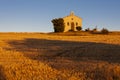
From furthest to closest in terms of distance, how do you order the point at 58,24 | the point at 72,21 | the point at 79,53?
the point at 72,21, the point at 58,24, the point at 79,53

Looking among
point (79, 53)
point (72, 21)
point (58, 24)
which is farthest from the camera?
point (72, 21)

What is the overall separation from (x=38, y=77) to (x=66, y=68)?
2186mm

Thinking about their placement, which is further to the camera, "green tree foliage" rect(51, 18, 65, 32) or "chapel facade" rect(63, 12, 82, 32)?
"chapel facade" rect(63, 12, 82, 32)

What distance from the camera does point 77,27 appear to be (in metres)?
103

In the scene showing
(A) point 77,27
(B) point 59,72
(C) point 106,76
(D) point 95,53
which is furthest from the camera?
(A) point 77,27

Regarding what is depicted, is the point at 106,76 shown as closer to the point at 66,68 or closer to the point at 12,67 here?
the point at 66,68

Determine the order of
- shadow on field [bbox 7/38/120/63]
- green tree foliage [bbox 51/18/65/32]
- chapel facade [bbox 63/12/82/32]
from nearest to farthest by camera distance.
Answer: shadow on field [bbox 7/38/120/63] < green tree foliage [bbox 51/18/65/32] < chapel facade [bbox 63/12/82/32]

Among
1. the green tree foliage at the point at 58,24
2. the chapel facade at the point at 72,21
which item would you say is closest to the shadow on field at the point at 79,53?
the green tree foliage at the point at 58,24

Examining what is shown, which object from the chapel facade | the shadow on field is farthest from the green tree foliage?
the shadow on field

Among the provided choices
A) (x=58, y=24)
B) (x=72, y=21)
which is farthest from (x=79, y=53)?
(x=72, y=21)

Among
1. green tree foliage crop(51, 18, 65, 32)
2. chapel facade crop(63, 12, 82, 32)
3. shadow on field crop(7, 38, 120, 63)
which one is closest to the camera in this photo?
shadow on field crop(7, 38, 120, 63)

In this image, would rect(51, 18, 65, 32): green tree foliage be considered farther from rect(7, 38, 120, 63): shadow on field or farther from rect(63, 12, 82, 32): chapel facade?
rect(7, 38, 120, 63): shadow on field

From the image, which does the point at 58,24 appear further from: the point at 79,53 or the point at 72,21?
the point at 79,53

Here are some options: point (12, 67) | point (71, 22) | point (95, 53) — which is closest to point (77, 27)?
point (71, 22)
